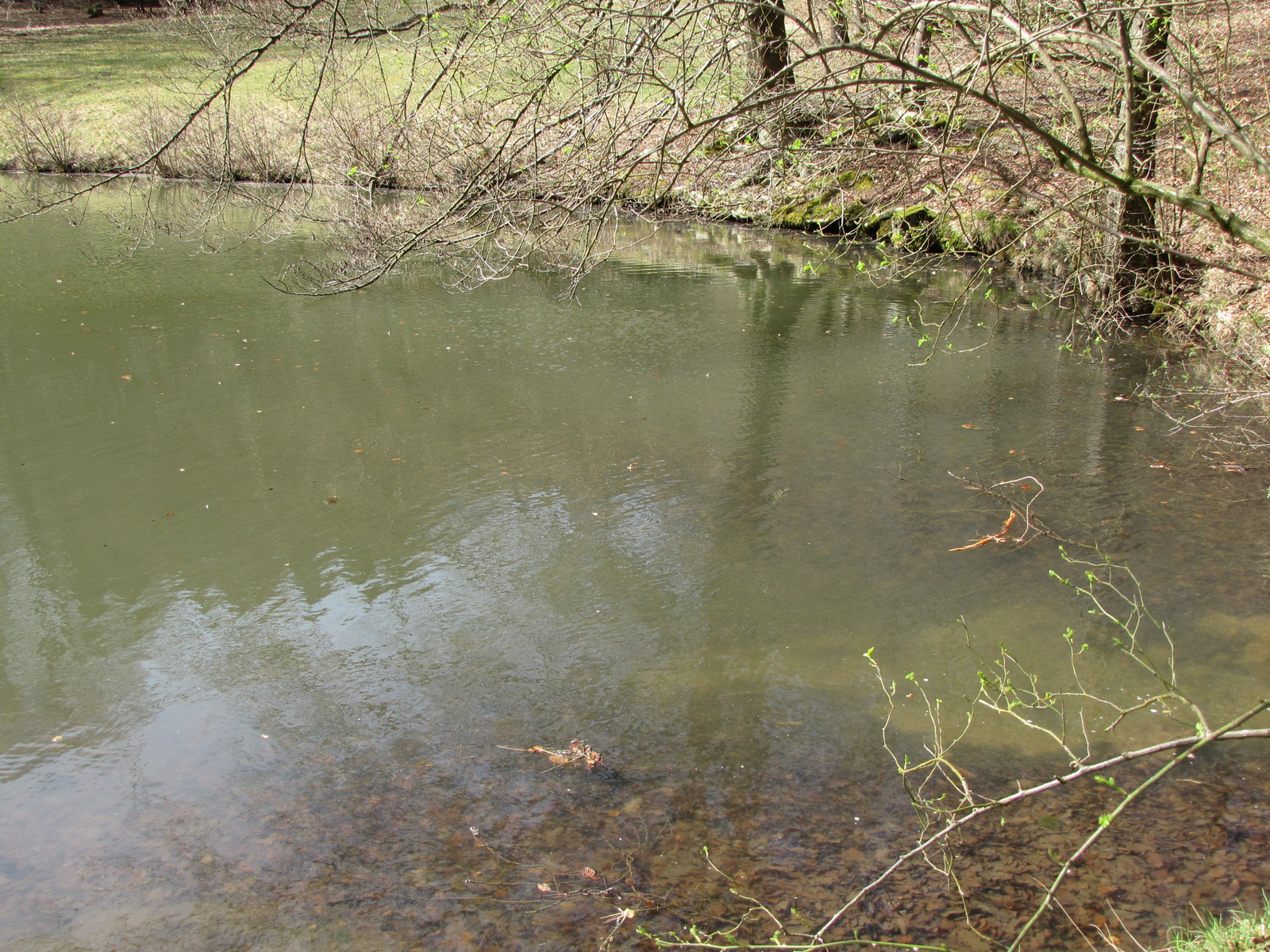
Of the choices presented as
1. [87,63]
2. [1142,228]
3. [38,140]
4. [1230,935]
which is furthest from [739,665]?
[87,63]

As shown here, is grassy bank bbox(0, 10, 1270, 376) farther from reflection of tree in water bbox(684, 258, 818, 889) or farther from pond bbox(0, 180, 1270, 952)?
reflection of tree in water bbox(684, 258, 818, 889)

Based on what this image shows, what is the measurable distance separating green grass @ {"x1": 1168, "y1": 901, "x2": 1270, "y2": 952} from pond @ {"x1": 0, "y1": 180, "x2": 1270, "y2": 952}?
15cm

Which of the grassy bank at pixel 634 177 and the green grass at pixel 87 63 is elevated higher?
the green grass at pixel 87 63

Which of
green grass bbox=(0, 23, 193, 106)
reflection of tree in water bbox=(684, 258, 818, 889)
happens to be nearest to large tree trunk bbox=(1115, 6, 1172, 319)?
reflection of tree in water bbox=(684, 258, 818, 889)

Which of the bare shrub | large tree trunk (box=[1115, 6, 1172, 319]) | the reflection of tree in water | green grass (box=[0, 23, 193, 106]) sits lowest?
the reflection of tree in water

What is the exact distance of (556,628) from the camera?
5066 mm

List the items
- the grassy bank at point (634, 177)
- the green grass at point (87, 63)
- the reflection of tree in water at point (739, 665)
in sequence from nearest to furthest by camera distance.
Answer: the reflection of tree in water at point (739, 665)
the grassy bank at point (634, 177)
the green grass at point (87, 63)

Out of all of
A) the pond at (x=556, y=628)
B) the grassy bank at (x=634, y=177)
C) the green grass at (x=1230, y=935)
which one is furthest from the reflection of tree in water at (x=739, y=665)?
the grassy bank at (x=634, y=177)

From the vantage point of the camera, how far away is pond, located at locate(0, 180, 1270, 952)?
11.1ft

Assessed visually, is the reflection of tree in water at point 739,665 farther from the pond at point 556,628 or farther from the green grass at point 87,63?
the green grass at point 87,63

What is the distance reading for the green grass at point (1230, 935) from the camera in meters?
2.57

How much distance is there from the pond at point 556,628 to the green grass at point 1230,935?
0.51 feet

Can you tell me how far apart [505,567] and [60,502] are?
3083 mm

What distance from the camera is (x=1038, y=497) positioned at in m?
6.43
